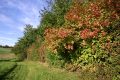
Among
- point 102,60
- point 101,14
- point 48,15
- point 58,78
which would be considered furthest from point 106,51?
point 48,15

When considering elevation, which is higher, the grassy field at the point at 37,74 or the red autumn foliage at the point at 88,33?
the red autumn foliage at the point at 88,33

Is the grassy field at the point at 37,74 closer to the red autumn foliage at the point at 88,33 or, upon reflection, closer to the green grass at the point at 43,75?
the green grass at the point at 43,75

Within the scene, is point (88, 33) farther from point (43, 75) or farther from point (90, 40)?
point (43, 75)

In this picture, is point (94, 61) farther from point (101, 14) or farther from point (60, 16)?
point (60, 16)

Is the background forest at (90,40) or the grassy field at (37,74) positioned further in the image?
the grassy field at (37,74)

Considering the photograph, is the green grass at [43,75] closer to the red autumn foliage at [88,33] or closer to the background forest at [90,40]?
the background forest at [90,40]

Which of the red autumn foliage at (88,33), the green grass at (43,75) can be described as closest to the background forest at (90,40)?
the red autumn foliage at (88,33)

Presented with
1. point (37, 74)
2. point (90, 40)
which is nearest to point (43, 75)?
point (37, 74)

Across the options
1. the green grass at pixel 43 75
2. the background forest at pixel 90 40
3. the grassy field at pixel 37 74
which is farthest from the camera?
the grassy field at pixel 37 74

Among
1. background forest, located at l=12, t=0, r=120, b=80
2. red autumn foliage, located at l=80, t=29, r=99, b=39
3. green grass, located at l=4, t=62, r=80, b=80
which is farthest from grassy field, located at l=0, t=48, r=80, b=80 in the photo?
red autumn foliage, located at l=80, t=29, r=99, b=39

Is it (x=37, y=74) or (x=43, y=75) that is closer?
(x=43, y=75)

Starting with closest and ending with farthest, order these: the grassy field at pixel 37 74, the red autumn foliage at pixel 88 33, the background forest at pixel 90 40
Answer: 1. the background forest at pixel 90 40
2. the grassy field at pixel 37 74
3. the red autumn foliage at pixel 88 33

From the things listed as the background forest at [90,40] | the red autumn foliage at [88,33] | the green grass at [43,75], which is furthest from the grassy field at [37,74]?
the red autumn foliage at [88,33]

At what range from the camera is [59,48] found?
78.0 ft
